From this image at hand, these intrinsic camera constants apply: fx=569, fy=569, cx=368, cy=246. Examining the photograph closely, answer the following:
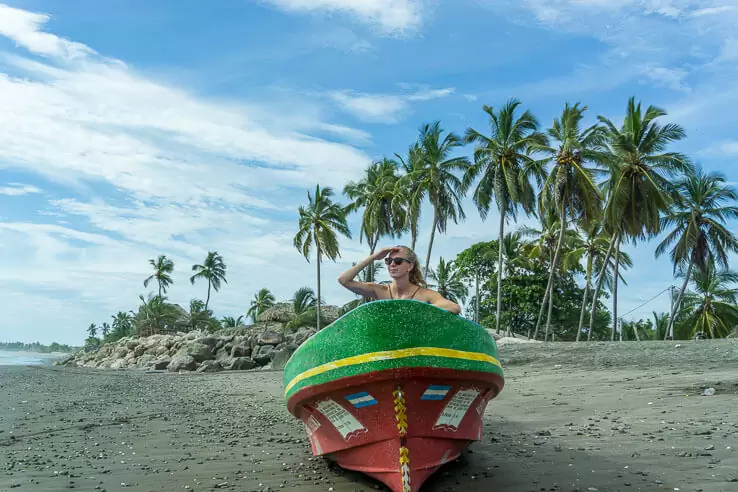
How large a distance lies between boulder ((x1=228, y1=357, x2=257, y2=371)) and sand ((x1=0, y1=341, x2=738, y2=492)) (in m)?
13.5

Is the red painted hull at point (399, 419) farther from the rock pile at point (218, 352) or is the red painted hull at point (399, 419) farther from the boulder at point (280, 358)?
the boulder at point (280, 358)

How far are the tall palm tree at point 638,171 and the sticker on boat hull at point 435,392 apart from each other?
23778mm

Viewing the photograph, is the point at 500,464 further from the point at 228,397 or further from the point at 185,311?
the point at 185,311

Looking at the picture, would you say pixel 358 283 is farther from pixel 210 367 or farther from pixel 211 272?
pixel 211 272

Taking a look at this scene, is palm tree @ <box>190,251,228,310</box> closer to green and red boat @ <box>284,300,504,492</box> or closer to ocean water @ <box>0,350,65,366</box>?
ocean water @ <box>0,350,65,366</box>

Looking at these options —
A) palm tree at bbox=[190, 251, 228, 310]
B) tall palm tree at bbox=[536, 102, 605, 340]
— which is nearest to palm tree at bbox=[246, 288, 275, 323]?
palm tree at bbox=[190, 251, 228, 310]

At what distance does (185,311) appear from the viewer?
64438 mm

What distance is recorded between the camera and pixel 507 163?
2881 cm

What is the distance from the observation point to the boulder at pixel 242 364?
85.4 feet

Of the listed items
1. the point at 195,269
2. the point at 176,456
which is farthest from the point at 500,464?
the point at 195,269

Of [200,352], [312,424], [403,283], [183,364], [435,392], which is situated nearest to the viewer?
[435,392]

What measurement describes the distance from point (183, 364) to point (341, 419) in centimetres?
2422

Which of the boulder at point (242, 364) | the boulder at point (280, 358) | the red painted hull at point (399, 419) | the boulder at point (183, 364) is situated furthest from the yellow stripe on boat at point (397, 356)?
the boulder at point (183, 364)

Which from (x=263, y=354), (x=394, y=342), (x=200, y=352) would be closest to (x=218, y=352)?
(x=200, y=352)
